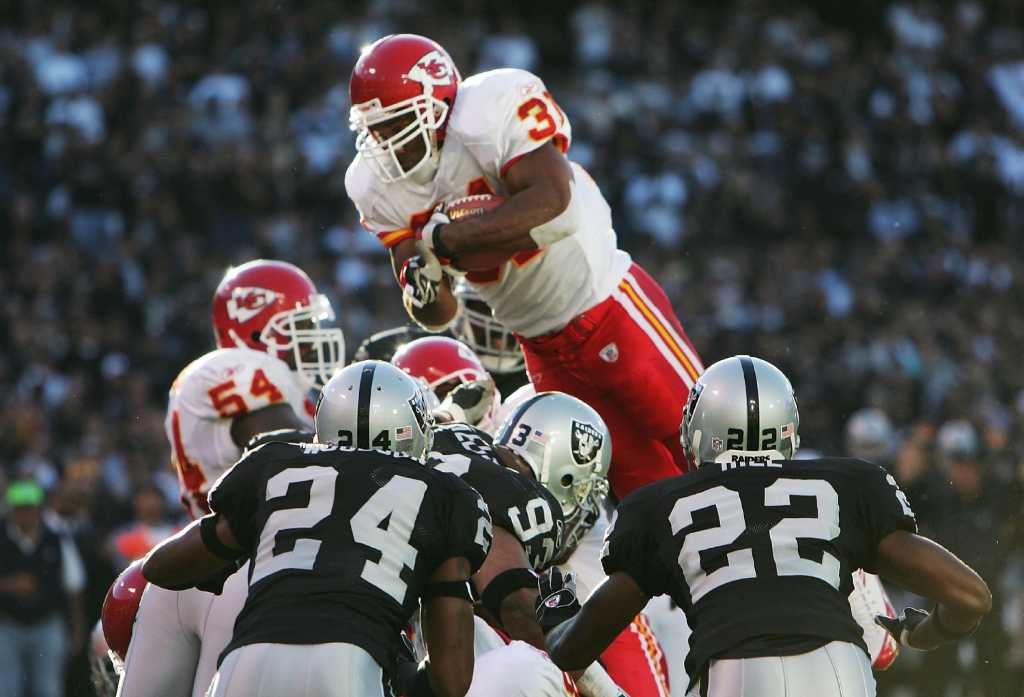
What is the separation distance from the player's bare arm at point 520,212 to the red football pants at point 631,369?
49 cm

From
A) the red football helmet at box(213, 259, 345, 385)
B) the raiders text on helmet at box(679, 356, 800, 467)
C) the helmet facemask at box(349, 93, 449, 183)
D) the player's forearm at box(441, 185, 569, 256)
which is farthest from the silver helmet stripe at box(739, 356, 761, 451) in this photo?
the red football helmet at box(213, 259, 345, 385)

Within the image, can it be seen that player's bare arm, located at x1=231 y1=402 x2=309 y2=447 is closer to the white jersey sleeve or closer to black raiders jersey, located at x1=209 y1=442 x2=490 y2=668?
the white jersey sleeve

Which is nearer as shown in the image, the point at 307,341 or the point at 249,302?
the point at 307,341

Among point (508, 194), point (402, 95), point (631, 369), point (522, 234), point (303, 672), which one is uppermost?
point (402, 95)

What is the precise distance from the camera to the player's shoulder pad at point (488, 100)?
537 centimetres

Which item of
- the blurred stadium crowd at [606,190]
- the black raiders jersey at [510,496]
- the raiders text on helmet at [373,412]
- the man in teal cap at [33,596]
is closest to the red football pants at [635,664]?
the black raiders jersey at [510,496]

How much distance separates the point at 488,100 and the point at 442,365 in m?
1.22

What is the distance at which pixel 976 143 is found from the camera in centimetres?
1812

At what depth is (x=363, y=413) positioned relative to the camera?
13.7 feet

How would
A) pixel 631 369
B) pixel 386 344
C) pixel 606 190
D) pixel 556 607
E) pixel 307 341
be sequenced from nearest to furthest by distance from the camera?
pixel 556 607, pixel 631 369, pixel 307 341, pixel 386 344, pixel 606 190

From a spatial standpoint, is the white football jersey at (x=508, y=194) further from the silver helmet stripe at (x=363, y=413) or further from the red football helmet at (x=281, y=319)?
the silver helmet stripe at (x=363, y=413)

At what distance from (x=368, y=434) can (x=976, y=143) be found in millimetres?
15305

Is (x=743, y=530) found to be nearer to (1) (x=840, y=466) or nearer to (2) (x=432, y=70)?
(1) (x=840, y=466)

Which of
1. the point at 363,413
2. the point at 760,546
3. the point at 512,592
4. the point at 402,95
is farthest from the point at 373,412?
the point at 402,95
